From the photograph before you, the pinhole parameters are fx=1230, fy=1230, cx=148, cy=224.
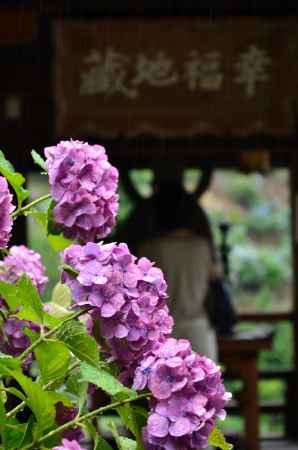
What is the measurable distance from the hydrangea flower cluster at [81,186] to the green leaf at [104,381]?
0.23m

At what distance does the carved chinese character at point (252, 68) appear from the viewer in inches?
271

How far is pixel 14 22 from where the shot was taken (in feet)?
22.4

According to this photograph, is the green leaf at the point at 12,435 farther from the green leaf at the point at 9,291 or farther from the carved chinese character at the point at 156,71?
the carved chinese character at the point at 156,71

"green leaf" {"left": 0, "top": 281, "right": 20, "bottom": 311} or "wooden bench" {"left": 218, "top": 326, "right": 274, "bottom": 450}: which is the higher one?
"green leaf" {"left": 0, "top": 281, "right": 20, "bottom": 311}

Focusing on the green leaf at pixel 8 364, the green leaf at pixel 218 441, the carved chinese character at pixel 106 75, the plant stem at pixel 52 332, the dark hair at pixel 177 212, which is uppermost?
the plant stem at pixel 52 332

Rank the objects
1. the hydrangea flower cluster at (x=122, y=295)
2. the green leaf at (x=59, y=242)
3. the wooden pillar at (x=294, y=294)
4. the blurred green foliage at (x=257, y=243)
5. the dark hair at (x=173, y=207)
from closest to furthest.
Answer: the hydrangea flower cluster at (x=122, y=295)
the green leaf at (x=59, y=242)
the dark hair at (x=173, y=207)
the wooden pillar at (x=294, y=294)
the blurred green foliage at (x=257, y=243)

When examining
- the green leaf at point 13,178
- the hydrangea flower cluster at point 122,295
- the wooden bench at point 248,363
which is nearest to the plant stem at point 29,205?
the green leaf at point 13,178

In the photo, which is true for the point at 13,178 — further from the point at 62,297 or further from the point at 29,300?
the point at 62,297

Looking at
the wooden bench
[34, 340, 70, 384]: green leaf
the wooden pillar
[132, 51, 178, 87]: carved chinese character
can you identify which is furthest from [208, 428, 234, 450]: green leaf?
the wooden pillar

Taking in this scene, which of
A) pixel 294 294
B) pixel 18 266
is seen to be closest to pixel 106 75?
pixel 294 294

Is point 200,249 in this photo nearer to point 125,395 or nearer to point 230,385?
point 230,385

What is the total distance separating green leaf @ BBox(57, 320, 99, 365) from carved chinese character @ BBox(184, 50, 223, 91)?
5.54 m

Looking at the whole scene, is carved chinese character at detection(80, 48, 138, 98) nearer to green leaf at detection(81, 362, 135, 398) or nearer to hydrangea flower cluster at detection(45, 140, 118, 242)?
hydrangea flower cluster at detection(45, 140, 118, 242)

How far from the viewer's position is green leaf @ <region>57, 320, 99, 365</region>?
143 centimetres
